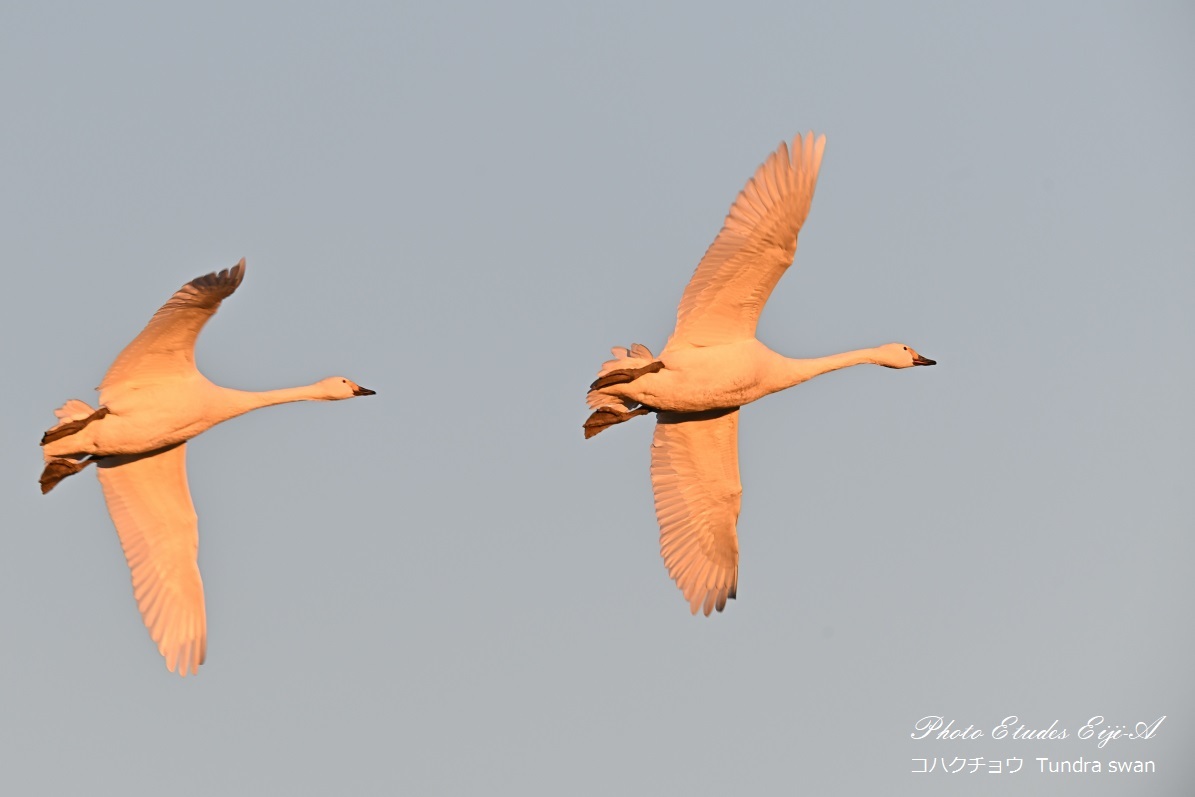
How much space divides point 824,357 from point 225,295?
7.66 metres

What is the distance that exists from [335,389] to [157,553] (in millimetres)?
3198

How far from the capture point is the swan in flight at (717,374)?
89.1ft

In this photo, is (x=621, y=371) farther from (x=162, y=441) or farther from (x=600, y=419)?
(x=162, y=441)

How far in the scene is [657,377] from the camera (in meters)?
27.9

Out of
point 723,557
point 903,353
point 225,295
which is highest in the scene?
point 225,295

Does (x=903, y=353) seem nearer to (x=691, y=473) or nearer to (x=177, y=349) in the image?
(x=691, y=473)

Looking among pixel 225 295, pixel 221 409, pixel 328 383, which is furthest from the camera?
pixel 328 383

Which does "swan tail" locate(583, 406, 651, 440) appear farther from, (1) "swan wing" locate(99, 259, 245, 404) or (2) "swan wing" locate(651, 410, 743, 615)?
(1) "swan wing" locate(99, 259, 245, 404)

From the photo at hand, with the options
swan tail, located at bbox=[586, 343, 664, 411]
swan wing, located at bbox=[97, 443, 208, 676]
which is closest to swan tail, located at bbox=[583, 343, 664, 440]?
swan tail, located at bbox=[586, 343, 664, 411]

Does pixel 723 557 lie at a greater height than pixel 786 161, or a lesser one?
lesser

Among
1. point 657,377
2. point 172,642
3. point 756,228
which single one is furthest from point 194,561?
point 756,228

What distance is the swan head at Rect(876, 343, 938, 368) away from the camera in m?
30.5

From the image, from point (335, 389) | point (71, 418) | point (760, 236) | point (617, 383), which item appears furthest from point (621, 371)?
point (71, 418)

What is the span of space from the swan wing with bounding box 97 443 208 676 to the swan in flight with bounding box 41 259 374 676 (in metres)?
0.01
